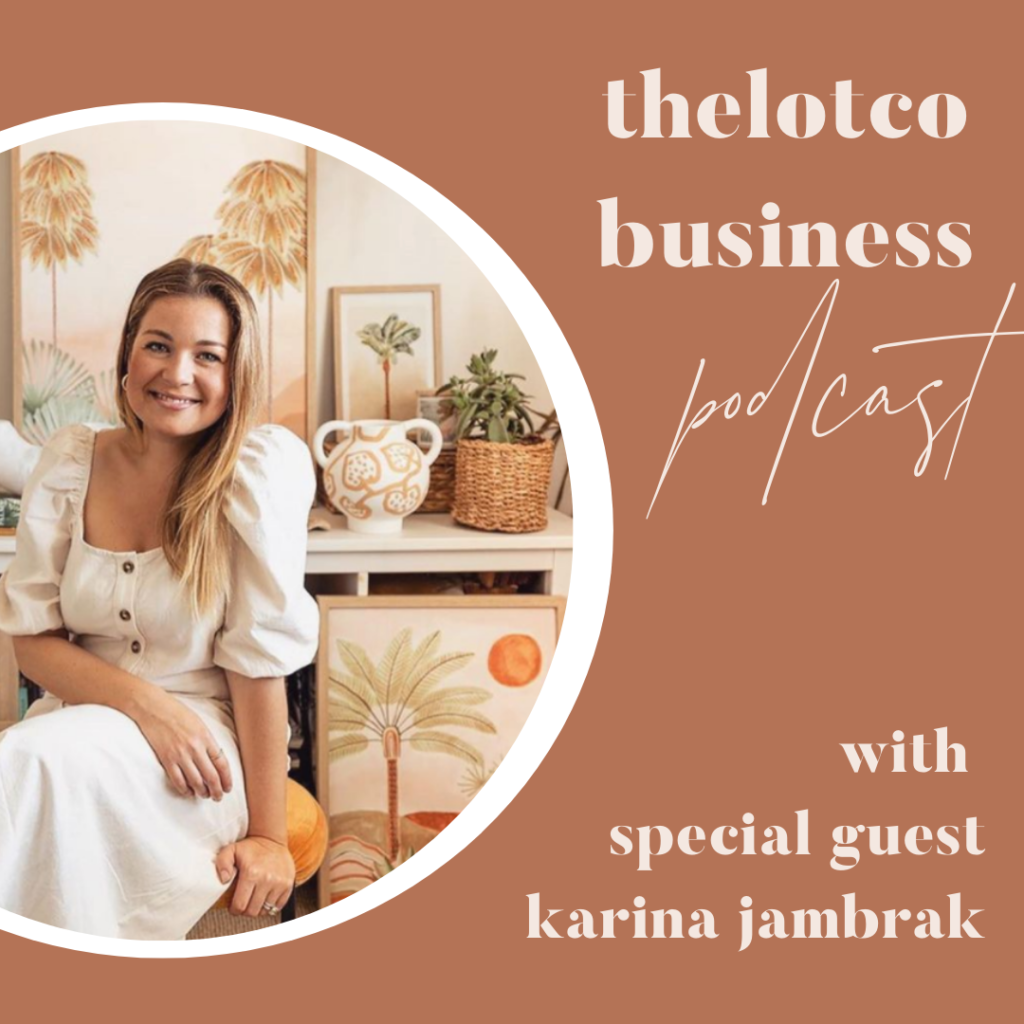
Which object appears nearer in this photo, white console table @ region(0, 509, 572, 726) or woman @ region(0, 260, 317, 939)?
woman @ region(0, 260, 317, 939)

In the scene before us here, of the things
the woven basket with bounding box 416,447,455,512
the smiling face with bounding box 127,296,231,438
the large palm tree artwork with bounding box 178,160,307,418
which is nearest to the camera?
the smiling face with bounding box 127,296,231,438

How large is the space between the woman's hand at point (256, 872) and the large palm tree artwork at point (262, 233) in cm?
48

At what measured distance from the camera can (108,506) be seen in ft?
3.01

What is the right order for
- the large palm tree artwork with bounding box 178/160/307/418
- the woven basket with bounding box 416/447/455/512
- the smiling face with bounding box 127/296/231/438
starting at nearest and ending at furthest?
the smiling face with bounding box 127/296/231/438, the large palm tree artwork with bounding box 178/160/307/418, the woven basket with bounding box 416/447/455/512

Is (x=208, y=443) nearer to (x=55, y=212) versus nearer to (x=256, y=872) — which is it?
(x=55, y=212)

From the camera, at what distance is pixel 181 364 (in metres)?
0.89

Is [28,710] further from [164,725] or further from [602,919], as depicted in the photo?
[602,919]

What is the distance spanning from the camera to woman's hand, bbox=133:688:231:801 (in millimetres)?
917

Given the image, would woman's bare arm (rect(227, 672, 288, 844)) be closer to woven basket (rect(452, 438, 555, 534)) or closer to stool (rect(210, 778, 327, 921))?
stool (rect(210, 778, 327, 921))

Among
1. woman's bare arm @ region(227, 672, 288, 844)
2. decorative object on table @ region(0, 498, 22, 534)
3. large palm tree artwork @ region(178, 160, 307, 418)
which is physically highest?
large palm tree artwork @ region(178, 160, 307, 418)

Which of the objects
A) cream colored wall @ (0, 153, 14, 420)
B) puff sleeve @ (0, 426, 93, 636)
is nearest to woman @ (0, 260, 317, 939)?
puff sleeve @ (0, 426, 93, 636)

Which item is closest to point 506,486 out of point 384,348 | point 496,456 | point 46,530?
point 496,456

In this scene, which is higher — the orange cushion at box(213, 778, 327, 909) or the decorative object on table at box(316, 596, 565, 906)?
the decorative object on table at box(316, 596, 565, 906)

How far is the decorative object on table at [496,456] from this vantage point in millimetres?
1049
